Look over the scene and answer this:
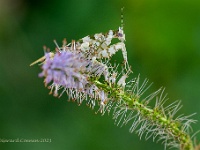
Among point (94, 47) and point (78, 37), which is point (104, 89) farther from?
point (78, 37)

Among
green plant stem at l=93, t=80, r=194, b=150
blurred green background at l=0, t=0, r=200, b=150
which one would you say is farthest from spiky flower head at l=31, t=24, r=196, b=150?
blurred green background at l=0, t=0, r=200, b=150

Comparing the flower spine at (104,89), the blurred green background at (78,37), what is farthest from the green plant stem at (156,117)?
the blurred green background at (78,37)

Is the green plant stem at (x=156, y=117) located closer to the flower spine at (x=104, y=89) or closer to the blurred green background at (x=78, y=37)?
the flower spine at (x=104, y=89)

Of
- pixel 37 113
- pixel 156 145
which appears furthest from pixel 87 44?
pixel 37 113

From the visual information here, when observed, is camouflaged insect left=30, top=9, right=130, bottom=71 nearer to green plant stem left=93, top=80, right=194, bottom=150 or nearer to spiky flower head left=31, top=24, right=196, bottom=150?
spiky flower head left=31, top=24, right=196, bottom=150

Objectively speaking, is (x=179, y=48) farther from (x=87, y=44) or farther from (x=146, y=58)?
(x=87, y=44)
